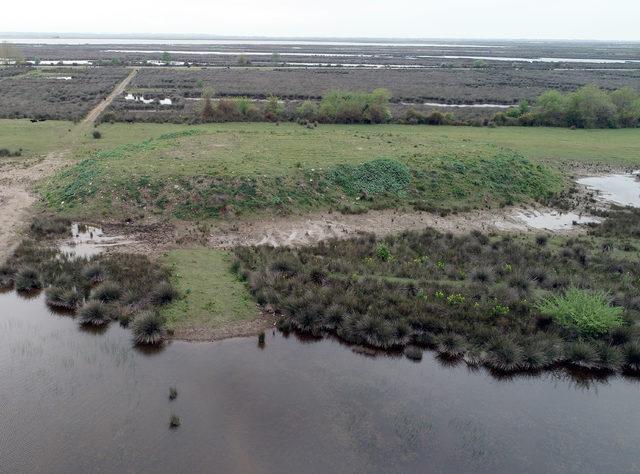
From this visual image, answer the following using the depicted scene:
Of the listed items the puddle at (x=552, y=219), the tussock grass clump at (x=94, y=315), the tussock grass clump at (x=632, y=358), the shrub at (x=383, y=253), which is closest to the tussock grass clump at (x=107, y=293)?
the tussock grass clump at (x=94, y=315)

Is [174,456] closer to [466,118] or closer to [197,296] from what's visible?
[197,296]

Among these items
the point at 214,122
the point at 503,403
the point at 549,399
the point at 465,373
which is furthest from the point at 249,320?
the point at 214,122

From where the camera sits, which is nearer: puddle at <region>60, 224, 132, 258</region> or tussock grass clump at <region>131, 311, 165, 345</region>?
tussock grass clump at <region>131, 311, 165, 345</region>

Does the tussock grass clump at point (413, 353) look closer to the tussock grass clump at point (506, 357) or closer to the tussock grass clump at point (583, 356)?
the tussock grass clump at point (506, 357)

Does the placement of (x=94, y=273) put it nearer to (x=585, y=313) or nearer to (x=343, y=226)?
(x=343, y=226)

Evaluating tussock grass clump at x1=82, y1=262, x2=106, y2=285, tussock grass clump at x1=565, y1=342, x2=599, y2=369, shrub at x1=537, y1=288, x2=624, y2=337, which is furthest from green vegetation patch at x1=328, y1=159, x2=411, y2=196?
tussock grass clump at x1=565, y1=342, x2=599, y2=369

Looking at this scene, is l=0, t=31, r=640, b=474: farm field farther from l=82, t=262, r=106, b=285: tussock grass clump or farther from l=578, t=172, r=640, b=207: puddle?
l=578, t=172, r=640, b=207: puddle

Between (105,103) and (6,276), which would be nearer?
(6,276)

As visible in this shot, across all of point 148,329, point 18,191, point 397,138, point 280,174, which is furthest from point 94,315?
point 397,138
